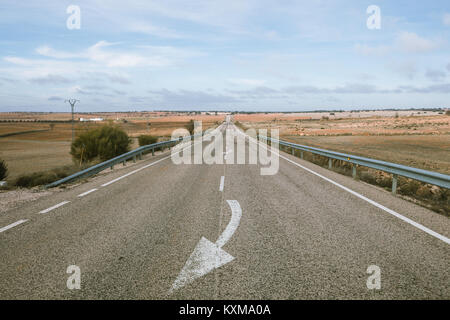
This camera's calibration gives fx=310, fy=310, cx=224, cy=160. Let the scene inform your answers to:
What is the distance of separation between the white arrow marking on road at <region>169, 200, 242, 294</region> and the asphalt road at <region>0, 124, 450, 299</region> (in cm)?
2

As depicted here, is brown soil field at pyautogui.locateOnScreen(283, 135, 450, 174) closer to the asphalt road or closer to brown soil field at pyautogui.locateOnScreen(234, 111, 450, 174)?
brown soil field at pyautogui.locateOnScreen(234, 111, 450, 174)

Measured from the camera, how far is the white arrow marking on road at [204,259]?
12.1ft

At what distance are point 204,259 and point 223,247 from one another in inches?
20.0

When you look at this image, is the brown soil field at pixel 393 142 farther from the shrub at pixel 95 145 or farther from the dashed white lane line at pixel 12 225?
the shrub at pixel 95 145

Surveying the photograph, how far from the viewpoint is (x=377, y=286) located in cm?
347

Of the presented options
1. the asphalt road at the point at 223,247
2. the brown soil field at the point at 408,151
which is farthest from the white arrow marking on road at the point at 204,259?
the brown soil field at the point at 408,151

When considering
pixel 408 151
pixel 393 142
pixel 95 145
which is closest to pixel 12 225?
pixel 95 145

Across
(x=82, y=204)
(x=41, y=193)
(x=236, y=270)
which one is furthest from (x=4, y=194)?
(x=236, y=270)

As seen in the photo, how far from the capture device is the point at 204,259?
4.18 metres

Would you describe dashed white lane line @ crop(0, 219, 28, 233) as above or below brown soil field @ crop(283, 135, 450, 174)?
below

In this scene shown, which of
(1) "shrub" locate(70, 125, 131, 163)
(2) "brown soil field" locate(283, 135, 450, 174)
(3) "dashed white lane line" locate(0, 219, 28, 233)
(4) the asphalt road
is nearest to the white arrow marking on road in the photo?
(4) the asphalt road

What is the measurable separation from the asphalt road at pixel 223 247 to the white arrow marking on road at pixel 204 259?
0.02 metres

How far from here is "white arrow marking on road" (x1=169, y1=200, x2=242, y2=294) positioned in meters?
3.68

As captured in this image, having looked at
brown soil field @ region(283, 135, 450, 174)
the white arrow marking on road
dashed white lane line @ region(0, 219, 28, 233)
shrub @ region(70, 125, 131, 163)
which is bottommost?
dashed white lane line @ region(0, 219, 28, 233)
